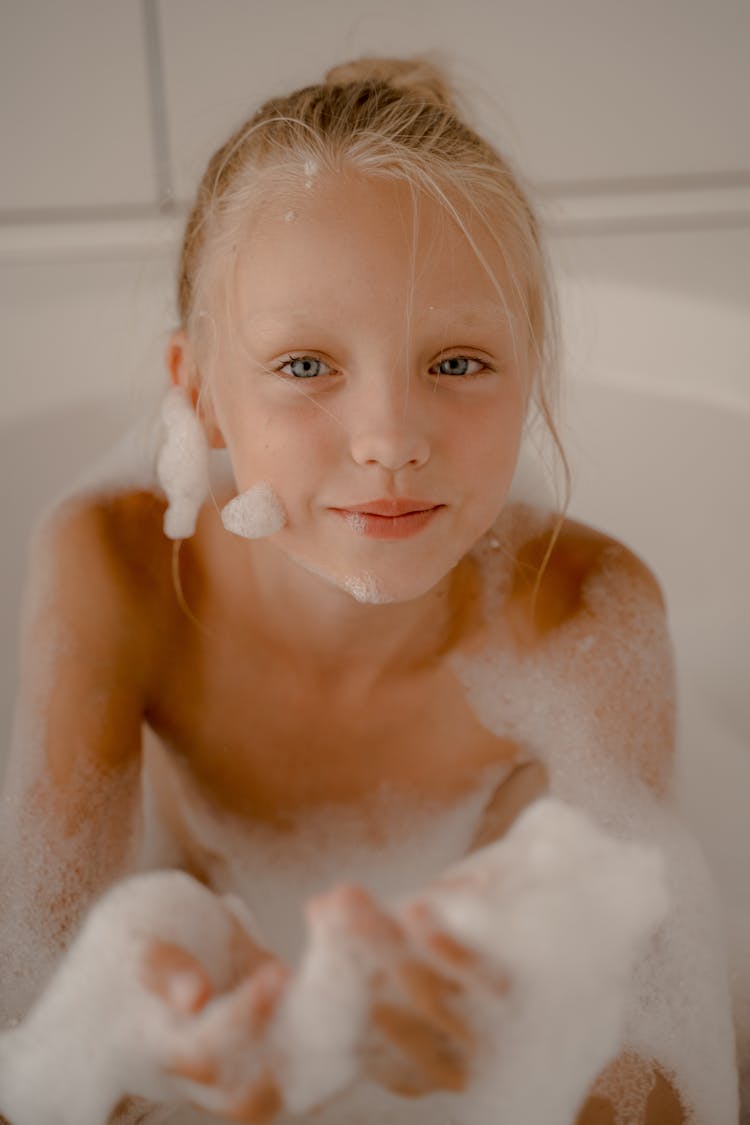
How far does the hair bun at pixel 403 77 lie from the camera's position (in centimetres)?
81

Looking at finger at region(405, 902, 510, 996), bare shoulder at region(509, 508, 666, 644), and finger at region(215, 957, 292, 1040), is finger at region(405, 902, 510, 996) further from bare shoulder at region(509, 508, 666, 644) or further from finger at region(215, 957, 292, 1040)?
bare shoulder at region(509, 508, 666, 644)

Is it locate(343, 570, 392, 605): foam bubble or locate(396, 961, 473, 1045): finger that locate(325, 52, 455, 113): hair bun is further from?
locate(396, 961, 473, 1045): finger

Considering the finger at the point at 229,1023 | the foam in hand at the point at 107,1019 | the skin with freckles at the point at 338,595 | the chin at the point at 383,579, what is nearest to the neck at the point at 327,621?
the skin with freckles at the point at 338,595

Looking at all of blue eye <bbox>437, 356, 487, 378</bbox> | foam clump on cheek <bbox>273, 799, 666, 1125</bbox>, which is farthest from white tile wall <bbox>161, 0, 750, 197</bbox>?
foam clump on cheek <bbox>273, 799, 666, 1125</bbox>

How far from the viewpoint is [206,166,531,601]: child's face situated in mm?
706

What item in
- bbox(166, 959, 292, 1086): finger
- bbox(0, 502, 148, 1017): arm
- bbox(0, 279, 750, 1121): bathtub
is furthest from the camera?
bbox(0, 279, 750, 1121): bathtub

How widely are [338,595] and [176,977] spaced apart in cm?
33

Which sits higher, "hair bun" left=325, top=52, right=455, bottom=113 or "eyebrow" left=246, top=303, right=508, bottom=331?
"hair bun" left=325, top=52, right=455, bottom=113

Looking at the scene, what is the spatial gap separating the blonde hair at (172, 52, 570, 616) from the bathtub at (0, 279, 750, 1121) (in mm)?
300

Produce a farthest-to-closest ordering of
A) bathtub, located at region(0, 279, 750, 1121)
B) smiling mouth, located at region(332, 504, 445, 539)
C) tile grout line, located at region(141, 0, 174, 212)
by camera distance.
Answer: bathtub, located at region(0, 279, 750, 1121), tile grout line, located at region(141, 0, 174, 212), smiling mouth, located at region(332, 504, 445, 539)

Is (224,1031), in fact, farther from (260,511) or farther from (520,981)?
(260,511)

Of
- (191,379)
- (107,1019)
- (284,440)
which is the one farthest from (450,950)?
(191,379)

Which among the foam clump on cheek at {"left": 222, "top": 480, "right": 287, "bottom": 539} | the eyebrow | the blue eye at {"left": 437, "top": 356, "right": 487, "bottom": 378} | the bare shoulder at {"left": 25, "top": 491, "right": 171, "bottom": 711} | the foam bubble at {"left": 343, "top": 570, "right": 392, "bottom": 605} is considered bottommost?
the bare shoulder at {"left": 25, "top": 491, "right": 171, "bottom": 711}

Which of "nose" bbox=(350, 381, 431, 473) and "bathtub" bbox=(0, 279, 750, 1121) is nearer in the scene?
"nose" bbox=(350, 381, 431, 473)
